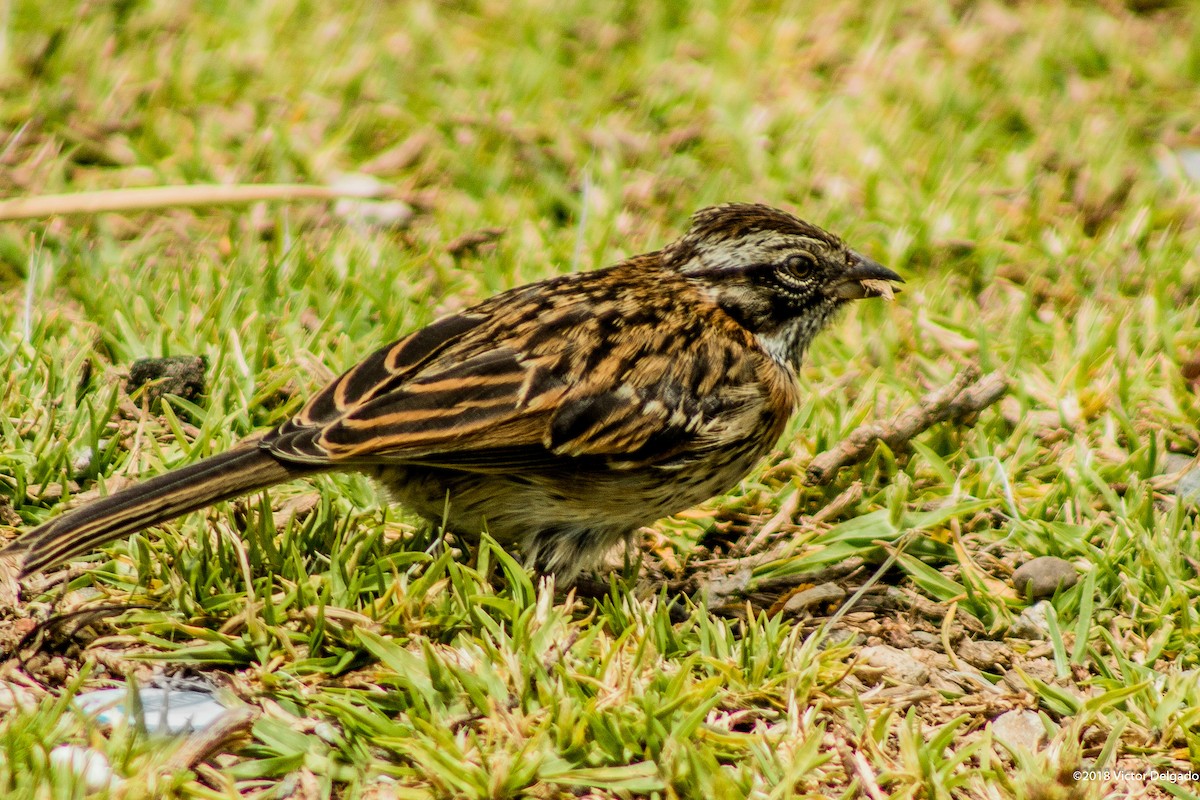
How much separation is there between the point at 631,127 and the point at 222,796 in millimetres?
5292

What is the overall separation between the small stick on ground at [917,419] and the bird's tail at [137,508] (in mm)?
2157

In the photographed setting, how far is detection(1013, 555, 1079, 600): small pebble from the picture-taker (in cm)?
512

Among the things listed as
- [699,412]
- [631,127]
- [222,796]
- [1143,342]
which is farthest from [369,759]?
[631,127]

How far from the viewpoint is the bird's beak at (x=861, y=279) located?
561cm

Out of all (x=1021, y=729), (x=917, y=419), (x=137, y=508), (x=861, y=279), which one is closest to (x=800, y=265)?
(x=861, y=279)

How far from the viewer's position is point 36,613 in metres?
→ 4.51

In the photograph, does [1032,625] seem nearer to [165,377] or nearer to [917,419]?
[917,419]

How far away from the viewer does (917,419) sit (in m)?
5.74

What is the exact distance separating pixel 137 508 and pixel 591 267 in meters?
3.09

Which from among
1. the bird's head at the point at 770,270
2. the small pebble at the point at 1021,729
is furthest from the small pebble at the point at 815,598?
the bird's head at the point at 770,270

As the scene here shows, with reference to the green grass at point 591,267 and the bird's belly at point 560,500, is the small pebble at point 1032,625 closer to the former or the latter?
the green grass at point 591,267

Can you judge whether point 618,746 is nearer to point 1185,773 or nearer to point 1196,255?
point 1185,773

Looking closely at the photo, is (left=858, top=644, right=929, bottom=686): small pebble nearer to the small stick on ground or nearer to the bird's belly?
the bird's belly

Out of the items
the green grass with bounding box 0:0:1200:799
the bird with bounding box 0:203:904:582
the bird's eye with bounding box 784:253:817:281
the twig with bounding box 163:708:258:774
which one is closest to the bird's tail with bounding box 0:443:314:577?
the bird with bounding box 0:203:904:582
